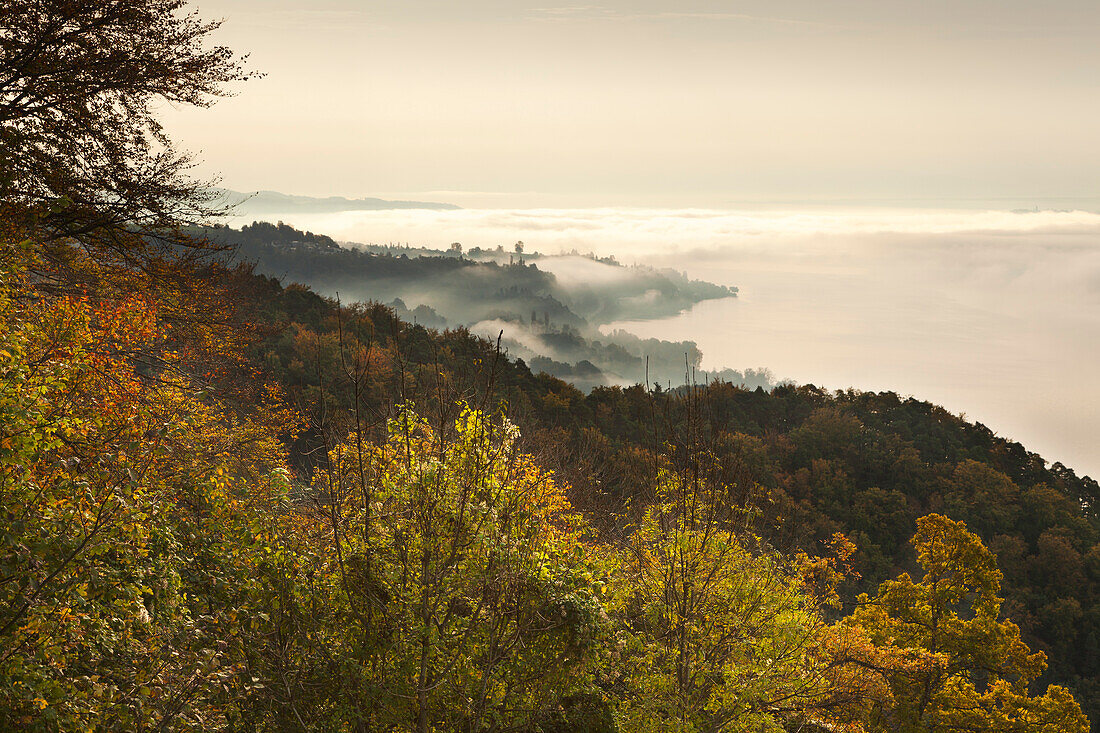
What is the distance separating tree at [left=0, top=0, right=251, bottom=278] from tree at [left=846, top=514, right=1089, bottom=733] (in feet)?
75.6

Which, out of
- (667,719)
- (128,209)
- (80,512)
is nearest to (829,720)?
(667,719)

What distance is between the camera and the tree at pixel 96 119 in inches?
459

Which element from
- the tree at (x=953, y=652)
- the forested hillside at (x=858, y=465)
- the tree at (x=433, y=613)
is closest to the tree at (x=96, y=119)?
the tree at (x=433, y=613)

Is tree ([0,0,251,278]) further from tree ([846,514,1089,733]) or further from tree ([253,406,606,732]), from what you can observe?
tree ([846,514,1089,733])

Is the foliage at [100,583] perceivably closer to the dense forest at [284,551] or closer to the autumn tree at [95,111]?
the dense forest at [284,551]

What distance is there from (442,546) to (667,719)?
16.2 ft

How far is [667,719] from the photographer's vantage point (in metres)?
10.2

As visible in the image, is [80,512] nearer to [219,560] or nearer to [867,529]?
[219,560]

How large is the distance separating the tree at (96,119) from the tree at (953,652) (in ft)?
75.6

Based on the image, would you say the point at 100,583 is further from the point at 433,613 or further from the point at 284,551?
the point at 433,613

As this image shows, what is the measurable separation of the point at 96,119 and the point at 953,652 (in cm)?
2700

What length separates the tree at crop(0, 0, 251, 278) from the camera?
11648 millimetres

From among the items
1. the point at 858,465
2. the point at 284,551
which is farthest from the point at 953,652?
the point at 858,465

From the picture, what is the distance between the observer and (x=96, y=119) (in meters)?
12.9
